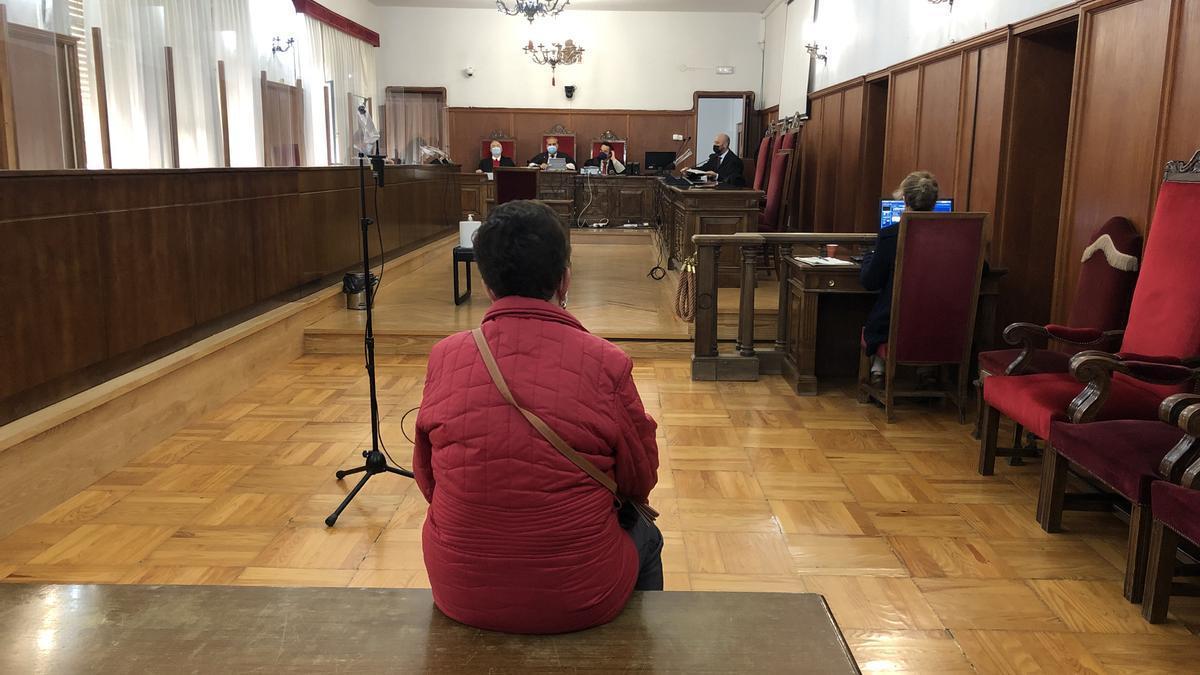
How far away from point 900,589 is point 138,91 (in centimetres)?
707

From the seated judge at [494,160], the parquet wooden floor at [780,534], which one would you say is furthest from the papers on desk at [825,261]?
the seated judge at [494,160]

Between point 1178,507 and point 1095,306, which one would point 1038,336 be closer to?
point 1095,306

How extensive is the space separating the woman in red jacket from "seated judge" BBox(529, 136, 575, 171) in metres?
12.0

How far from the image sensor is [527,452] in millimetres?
1528

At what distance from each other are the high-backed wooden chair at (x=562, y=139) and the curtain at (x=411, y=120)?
5.35ft

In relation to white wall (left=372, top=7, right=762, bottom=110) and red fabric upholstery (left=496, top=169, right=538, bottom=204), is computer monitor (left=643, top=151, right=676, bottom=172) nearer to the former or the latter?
white wall (left=372, top=7, right=762, bottom=110)

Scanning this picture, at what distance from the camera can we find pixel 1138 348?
10.5ft

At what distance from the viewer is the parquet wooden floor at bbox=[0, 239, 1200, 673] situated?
2467mm

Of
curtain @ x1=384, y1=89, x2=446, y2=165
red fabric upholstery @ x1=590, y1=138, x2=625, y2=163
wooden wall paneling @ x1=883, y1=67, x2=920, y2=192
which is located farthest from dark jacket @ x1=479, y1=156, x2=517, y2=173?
wooden wall paneling @ x1=883, y1=67, x2=920, y2=192

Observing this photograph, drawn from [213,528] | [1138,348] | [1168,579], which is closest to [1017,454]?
[1138,348]

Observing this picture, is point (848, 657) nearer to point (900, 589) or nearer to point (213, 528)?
point (900, 589)

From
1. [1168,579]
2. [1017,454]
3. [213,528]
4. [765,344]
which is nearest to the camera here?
[1168,579]

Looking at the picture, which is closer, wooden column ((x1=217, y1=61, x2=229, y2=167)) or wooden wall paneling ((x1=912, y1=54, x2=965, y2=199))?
wooden wall paneling ((x1=912, y1=54, x2=965, y2=199))

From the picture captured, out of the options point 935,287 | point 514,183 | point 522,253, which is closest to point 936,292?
point 935,287
